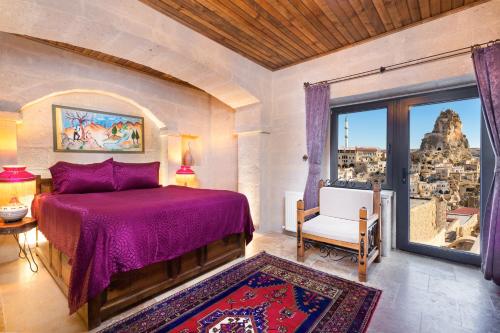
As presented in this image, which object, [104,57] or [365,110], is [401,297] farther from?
[104,57]

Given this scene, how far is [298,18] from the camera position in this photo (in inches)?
96.7

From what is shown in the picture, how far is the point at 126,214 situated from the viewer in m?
1.79

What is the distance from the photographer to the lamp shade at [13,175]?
2.35 meters

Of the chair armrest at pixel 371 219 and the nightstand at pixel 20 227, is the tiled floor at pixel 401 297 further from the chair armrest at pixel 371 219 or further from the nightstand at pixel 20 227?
the chair armrest at pixel 371 219

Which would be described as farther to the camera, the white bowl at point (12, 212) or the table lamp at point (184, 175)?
the table lamp at point (184, 175)

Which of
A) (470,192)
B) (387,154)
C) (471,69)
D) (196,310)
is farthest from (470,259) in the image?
(196,310)

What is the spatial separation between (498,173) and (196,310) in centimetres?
281

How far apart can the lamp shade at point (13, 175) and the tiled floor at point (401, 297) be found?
3.06 ft

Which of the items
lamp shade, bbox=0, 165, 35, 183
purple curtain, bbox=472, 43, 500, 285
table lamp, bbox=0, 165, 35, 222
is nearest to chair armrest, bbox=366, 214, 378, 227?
purple curtain, bbox=472, 43, 500, 285

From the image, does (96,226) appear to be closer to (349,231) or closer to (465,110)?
(349,231)

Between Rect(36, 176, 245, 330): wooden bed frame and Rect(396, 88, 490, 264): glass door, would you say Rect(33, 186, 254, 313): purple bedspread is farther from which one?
Rect(396, 88, 490, 264): glass door

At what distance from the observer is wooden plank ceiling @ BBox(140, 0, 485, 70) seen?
2.25 meters

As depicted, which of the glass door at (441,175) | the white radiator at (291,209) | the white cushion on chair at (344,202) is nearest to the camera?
the glass door at (441,175)

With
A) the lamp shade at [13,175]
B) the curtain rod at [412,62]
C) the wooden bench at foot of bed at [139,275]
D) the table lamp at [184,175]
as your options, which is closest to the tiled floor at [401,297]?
the wooden bench at foot of bed at [139,275]
